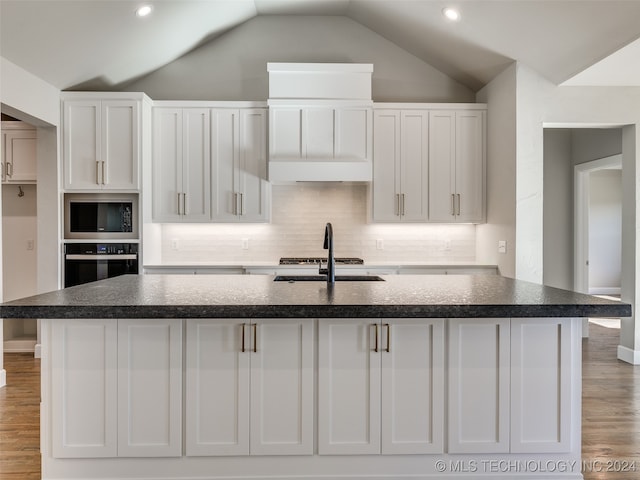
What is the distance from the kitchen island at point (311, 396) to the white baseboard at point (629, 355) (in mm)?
2770

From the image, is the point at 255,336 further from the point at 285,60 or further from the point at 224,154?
the point at 285,60

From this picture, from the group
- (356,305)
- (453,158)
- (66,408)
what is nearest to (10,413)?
(66,408)

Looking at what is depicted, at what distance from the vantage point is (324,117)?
4.61m

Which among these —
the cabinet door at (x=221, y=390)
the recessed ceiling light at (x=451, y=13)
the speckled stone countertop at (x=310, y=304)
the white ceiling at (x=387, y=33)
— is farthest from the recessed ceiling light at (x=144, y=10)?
the cabinet door at (x=221, y=390)

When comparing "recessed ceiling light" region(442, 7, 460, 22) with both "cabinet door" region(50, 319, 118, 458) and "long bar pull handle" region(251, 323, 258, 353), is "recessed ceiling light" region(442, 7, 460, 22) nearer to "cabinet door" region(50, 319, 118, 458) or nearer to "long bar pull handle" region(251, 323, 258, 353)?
"long bar pull handle" region(251, 323, 258, 353)

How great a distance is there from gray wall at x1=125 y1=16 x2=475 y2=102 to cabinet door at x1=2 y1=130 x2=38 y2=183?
1161mm

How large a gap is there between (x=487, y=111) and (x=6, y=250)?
5.31m

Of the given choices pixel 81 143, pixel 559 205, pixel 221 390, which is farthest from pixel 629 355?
pixel 81 143

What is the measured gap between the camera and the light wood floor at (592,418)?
8.13 feet

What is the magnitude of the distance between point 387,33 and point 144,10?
250 cm

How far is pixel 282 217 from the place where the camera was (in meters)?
5.17

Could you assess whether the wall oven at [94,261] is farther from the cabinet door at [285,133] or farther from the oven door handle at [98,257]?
the cabinet door at [285,133]

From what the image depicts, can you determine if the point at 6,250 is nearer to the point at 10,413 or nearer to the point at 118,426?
the point at 10,413

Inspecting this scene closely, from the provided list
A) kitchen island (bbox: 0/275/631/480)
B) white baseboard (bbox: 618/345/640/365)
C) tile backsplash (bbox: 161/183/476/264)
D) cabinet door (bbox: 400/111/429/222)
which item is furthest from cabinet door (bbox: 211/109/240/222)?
white baseboard (bbox: 618/345/640/365)
